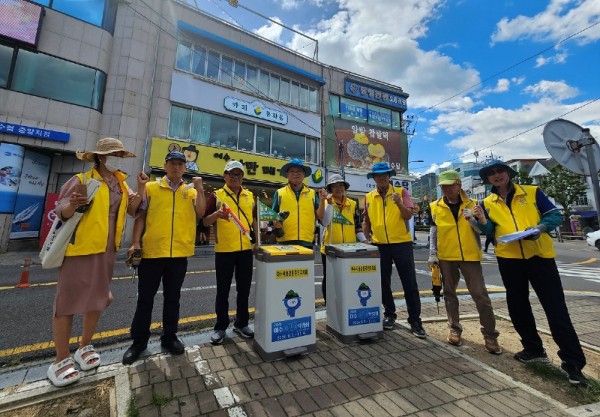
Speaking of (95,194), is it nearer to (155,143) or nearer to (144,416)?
(144,416)

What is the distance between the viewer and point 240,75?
656 inches

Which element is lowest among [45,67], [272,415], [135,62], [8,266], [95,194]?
[272,415]

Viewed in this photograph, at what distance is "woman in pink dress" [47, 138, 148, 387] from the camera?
2547mm

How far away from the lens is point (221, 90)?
1573 centimetres

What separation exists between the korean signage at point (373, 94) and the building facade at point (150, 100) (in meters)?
1.31

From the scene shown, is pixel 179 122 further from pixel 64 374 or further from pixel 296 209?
pixel 64 374

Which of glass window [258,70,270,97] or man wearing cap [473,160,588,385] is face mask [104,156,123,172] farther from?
glass window [258,70,270,97]

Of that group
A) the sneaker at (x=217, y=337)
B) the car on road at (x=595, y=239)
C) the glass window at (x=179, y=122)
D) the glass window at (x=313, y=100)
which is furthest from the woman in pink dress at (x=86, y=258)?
the car on road at (x=595, y=239)

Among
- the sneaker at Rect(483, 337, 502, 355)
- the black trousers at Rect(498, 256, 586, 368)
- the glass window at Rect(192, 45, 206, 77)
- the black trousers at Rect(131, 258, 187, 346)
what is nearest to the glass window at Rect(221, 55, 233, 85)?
the glass window at Rect(192, 45, 206, 77)

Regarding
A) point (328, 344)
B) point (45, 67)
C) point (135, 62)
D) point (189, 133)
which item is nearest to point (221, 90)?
point (189, 133)

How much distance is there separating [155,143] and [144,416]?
44.2ft

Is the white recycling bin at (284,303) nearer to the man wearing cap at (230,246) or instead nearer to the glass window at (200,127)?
the man wearing cap at (230,246)

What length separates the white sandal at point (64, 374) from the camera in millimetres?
2436

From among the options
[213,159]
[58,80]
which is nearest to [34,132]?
[58,80]
